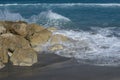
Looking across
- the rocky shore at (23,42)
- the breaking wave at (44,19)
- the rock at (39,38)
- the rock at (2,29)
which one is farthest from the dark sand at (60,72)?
the breaking wave at (44,19)

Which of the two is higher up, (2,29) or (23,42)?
(2,29)

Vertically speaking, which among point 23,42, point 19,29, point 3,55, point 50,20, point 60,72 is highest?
point 19,29

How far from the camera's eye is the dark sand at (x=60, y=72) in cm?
1400

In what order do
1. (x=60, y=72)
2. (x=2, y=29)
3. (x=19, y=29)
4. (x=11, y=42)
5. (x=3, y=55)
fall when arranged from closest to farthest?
1. (x=60, y=72)
2. (x=3, y=55)
3. (x=11, y=42)
4. (x=2, y=29)
5. (x=19, y=29)

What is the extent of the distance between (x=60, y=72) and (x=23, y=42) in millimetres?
3273

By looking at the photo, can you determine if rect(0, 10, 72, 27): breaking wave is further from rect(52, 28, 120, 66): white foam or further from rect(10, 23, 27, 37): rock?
rect(10, 23, 27, 37): rock

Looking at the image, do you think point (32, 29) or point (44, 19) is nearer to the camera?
point (32, 29)

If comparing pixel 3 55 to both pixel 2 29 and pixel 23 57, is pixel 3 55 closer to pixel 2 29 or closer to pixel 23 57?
pixel 23 57

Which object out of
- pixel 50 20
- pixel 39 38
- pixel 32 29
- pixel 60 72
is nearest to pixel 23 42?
pixel 39 38

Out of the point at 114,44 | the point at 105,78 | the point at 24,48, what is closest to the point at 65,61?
the point at 24,48

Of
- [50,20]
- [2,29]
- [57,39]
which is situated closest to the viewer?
[2,29]

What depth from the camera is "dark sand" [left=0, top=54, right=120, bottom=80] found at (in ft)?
45.9

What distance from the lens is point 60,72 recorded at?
14.6m

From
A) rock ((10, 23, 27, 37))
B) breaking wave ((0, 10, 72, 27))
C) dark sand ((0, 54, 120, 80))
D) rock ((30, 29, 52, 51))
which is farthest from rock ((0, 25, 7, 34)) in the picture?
breaking wave ((0, 10, 72, 27))
